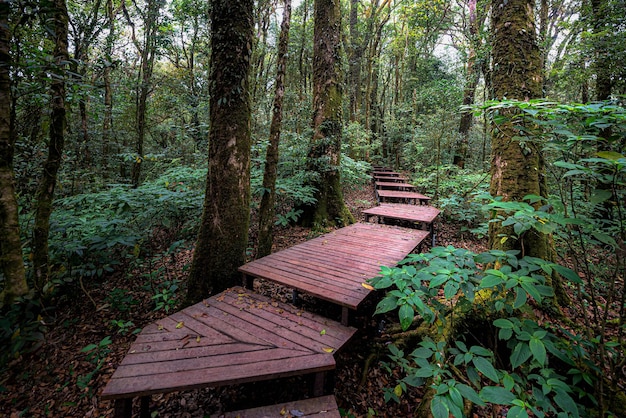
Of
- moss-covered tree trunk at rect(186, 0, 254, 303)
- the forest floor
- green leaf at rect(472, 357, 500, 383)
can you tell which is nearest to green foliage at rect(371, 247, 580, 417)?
green leaf at rect(472, 357, 500, 383)

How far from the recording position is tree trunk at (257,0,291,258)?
434 cm

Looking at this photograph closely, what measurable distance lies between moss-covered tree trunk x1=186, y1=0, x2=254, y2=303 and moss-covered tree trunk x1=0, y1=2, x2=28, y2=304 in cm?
178

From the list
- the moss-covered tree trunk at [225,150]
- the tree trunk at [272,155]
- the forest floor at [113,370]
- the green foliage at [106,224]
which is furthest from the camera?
the tree trunk at [272,155]

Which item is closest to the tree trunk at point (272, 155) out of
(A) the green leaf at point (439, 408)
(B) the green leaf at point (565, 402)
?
(A) the green leaf at point (439, 408)

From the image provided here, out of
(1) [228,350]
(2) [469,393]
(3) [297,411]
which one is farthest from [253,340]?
(2) [469,393]

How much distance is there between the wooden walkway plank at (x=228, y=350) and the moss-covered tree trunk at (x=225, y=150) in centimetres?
65

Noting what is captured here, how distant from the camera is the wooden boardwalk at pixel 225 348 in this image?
1896mm

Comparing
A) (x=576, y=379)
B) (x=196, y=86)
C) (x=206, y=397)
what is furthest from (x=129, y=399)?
(x=196, y=86)

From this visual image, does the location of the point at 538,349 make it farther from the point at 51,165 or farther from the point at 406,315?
the point at 51,165

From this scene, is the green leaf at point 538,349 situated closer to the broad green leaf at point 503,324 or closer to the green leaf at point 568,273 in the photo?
the broad green leaf at point 503,324

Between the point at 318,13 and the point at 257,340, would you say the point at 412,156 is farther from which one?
the point at 257,340

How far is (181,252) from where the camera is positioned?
5332mm

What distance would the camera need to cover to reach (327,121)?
21.6ft

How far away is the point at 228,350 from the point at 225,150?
2.36 m
